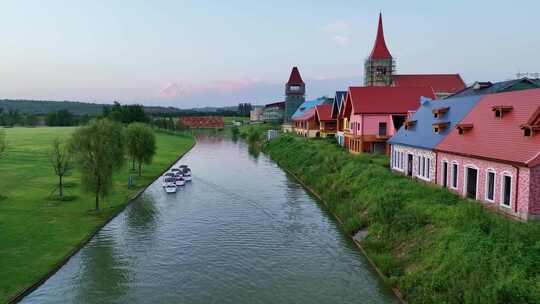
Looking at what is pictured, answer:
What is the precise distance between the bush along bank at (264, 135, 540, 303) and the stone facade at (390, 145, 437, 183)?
1.81 m

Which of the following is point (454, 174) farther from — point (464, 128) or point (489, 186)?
point (489, 186)

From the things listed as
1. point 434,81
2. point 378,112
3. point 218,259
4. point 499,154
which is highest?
point 434,81

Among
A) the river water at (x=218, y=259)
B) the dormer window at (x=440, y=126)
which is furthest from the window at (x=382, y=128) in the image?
the dormer window at (x=440, y=126)

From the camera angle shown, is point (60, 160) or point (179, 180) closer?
point (60, 160)

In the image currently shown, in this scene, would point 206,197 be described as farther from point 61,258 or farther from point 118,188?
point 61,258

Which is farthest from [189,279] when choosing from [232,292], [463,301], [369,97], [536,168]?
[369,97]

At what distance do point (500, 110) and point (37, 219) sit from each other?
29054mm

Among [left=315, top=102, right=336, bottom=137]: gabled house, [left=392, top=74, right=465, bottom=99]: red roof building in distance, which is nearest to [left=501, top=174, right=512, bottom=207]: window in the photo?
[left=315, top=102, right=336, bottom=137]: gabled house

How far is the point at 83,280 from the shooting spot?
66.0ft

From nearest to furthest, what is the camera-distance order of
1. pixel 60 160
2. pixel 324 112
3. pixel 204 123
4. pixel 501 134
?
pixel 501 134 → pixel 60 160 → pixel 324 112 → pixel 204 123

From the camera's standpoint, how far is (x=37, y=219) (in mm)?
27391

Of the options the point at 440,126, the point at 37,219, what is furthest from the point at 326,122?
the point at 37,219

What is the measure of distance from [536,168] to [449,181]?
8278mm

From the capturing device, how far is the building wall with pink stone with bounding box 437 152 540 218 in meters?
19.3
